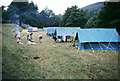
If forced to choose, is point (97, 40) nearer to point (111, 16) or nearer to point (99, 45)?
point (99, 45)

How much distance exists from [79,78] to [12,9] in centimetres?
5444

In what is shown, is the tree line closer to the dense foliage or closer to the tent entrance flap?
the dense foliage

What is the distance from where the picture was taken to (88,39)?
14.6 m

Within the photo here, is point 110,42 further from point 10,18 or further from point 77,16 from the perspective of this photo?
point 10,18

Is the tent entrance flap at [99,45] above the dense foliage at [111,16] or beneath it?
beneath

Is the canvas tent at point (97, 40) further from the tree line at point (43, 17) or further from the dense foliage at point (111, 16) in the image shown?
the tree line at point (43, 17)

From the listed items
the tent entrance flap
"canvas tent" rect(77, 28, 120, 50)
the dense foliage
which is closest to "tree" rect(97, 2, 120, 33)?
the dense foliage

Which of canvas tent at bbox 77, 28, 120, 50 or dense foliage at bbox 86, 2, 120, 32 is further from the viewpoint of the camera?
dense foliage at bbox 86, 2, 120, 32

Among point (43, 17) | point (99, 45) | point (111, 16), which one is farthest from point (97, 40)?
point (43, 17)

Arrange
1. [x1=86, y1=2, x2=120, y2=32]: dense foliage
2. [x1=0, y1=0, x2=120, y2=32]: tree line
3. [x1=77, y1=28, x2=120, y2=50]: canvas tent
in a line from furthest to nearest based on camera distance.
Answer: [x1=0, y1=0, x2=120, y2=32]: tree line < [x1=86, y1=2, x2=120, y2=32]: dense foliage < [x1=77, y1=28, x2=120, y2=50]: canvas tent

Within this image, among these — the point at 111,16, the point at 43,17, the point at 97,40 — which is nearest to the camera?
the point at 97,40

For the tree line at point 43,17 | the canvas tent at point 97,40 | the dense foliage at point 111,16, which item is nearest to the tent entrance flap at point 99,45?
the canvas tent at point 97,40

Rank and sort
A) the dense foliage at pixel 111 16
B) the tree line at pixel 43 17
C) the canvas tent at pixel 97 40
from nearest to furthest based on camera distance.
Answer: the canvas tent at pixel 97 40, the dense foliage at pixel 111 16, the tree line at pixel 43 17

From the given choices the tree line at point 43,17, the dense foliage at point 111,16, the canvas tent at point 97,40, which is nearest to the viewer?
the canvas tent at point 97,40
